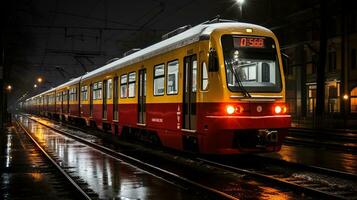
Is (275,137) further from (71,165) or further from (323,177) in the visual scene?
(71,165)

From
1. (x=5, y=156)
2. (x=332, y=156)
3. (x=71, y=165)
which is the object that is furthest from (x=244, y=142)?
(x=5, y=156)

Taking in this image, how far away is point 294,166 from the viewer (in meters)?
13.1

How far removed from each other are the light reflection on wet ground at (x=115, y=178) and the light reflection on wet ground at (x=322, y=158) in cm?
445

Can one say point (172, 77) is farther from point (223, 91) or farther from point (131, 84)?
point (131, 84)

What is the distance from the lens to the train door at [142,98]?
17.9m

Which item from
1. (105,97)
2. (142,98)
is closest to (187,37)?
(142,98)

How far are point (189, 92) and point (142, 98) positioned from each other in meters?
4.33

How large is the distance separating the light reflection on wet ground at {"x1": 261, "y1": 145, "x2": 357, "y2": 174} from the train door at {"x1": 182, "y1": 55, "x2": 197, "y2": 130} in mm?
2798

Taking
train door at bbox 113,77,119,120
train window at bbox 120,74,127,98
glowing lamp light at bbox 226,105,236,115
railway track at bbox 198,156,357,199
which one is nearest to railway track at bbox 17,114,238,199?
railway track at bbox 198,156,357,199

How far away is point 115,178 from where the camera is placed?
1155cm

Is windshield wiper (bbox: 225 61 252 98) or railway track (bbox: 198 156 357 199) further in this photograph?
windshield wiper (bbox: 225 61 252 98)

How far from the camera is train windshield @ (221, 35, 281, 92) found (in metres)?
12.9

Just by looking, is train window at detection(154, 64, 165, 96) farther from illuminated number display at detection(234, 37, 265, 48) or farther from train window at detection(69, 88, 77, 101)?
train window at detection(69, 88, 77, 101)

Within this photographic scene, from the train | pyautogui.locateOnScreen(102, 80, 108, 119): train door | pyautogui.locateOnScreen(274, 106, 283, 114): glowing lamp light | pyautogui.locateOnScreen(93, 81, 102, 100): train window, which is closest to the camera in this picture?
the train
